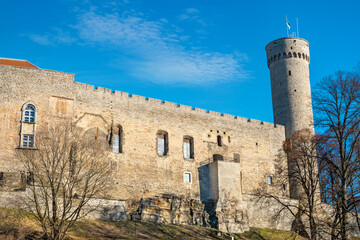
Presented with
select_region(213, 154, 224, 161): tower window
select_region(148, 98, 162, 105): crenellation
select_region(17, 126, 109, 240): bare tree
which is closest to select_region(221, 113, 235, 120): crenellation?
select_region(213, 154, 224, 161): tower window

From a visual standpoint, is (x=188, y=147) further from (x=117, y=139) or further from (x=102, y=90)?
(x=102, y=90)

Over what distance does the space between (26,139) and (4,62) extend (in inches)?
256

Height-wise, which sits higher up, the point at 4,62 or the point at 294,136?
the point at 4,62

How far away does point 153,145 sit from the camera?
118 feet

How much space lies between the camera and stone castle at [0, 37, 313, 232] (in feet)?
103

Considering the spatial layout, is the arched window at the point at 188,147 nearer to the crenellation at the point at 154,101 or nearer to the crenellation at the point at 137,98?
the crenellation at the point at 154,101

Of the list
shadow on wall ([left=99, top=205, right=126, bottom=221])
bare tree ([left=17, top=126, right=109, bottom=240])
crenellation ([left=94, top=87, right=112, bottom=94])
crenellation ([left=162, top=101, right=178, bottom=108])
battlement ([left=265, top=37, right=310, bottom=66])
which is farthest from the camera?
battlement ([left=265, top=37, right=310, bottom=66])

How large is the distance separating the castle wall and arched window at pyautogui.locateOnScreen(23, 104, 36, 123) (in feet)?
1.05

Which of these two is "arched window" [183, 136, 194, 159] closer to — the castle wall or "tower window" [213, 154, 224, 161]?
the castle wall

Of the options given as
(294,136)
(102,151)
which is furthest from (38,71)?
(294,136)

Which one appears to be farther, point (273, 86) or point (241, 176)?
point (273, 86)

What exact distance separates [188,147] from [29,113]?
1220cm

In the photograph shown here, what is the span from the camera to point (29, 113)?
103 ft

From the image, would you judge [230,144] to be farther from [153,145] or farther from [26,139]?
[26,139]
